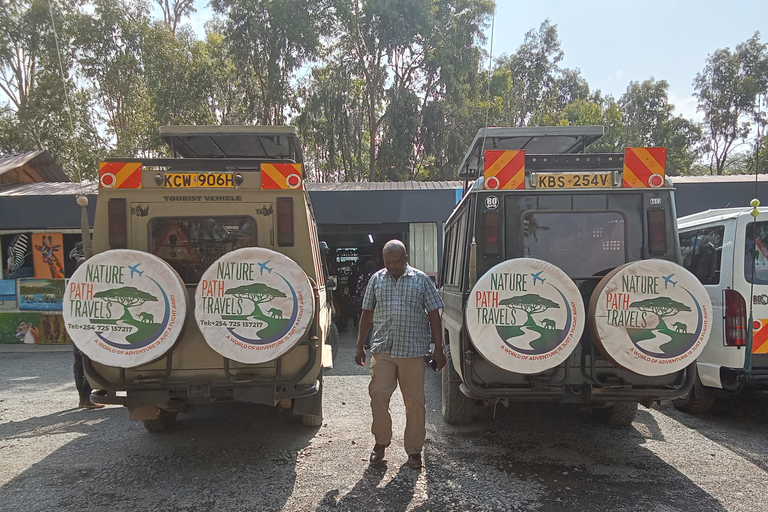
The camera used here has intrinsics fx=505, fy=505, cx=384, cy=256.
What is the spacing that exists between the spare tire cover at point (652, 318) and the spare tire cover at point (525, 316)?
0.22 m

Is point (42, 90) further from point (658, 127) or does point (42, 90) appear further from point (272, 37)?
point (658, 127)

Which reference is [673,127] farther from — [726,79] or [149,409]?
[149,409]

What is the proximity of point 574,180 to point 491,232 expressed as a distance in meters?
0.76

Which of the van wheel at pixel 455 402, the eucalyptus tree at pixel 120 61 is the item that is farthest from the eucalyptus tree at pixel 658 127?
the van wheel at pixel 455 402

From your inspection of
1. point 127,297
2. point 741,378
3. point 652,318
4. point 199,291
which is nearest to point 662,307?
point 652,318

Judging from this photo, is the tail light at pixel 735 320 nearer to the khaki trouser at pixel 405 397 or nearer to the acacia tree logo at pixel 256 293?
the khaki trouser at pixel 405 397

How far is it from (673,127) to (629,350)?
29774 millimetres

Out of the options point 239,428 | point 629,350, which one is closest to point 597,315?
point 629,350

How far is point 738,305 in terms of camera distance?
4.53m

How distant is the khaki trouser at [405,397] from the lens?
381cm

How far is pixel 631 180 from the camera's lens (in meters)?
3.93

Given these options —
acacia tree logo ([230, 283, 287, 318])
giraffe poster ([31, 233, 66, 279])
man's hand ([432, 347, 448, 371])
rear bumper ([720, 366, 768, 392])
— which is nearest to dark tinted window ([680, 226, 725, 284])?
rear bumper ([720, 366, 768, 392])

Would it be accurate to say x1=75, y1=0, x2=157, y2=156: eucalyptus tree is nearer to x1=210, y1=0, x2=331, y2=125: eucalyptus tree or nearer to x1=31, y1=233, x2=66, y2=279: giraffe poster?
x1=210, y1=0, x2=331, y2=125: eucalyptus tree

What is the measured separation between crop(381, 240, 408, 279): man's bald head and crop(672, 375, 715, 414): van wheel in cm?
335
